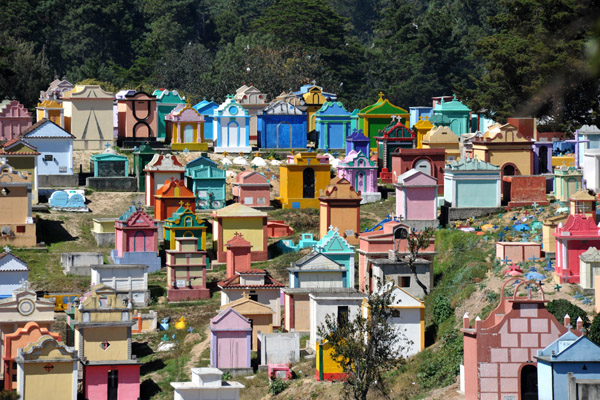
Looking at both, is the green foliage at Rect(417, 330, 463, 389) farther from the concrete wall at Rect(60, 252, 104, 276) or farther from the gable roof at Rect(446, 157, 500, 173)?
the concrete wall at Rect(60, 252, 104, 276)

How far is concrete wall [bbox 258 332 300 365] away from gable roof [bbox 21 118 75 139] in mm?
26330

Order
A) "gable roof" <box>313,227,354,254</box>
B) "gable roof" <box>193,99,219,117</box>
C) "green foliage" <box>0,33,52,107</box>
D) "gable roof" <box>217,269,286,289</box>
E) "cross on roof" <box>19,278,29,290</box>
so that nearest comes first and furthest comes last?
"cross on roof" <box>19,278,29,290</box> → "gable roof" <box>217,269,286,289</box> → "gable roof" <box>313,227,354,254</box> → "gable roof" <box>193,99,219,117</box> → "green foliage" <box>0,33,52,107</box>

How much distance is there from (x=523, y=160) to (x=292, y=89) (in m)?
36.6

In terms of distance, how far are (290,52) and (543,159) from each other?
46.5 metres

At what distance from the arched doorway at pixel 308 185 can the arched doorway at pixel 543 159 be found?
11.3 meters

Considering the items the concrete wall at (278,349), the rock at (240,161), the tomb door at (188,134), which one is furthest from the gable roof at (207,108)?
the concrete wall at (278,349)

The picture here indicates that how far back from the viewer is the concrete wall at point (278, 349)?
174ft

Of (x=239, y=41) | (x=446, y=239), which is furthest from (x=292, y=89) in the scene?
(x=446, y=239)

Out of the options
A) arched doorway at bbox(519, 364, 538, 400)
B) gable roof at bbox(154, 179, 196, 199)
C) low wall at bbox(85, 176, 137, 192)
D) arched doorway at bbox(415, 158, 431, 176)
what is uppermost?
arched doorway at bbox(415, 158, 431, 176)

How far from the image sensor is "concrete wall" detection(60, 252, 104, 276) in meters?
62.0

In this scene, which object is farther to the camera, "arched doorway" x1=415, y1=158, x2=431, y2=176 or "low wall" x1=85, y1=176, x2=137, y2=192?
"low wall" x1=85, y1=176, x2=137, y2=192

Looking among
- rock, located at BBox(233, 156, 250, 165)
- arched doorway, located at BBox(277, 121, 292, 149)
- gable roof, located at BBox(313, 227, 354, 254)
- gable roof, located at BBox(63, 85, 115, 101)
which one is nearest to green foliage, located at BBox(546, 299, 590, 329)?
gable roof, located at BBox(313, 227, 354, 254)

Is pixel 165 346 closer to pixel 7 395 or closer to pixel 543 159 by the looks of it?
pixel 7 395

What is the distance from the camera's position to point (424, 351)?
170ft
